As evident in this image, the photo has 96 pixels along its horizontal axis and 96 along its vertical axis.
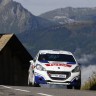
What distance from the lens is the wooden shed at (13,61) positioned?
28284 millimetres

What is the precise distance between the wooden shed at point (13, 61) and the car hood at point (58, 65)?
31.0 feet

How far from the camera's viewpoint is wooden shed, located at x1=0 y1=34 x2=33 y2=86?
28.3 metres

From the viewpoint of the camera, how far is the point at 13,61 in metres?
30.1

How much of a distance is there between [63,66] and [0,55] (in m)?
10.4

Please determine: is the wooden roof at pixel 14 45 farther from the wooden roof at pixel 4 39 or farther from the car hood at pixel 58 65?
the car hood at pixel 58 65

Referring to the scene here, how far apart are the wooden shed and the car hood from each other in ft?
31.0

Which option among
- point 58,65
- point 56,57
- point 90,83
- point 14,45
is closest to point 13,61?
point 14,45

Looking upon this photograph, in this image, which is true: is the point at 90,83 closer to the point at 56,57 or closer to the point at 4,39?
the point at 56,57

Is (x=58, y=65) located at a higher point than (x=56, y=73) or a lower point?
higher

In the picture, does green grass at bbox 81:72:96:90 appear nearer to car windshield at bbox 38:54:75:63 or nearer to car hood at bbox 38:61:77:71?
car windshield at bbox 38:54:75:63

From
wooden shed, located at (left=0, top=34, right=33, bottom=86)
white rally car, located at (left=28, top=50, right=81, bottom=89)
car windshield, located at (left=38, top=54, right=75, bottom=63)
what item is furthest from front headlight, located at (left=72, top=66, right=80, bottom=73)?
wooden shed, located at (left=0, top=34, right=33, bottom=86)

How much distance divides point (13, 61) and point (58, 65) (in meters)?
12.2

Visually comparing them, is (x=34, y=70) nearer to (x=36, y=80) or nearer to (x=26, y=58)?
(x=36, y=80)

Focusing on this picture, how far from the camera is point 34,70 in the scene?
18.3m
